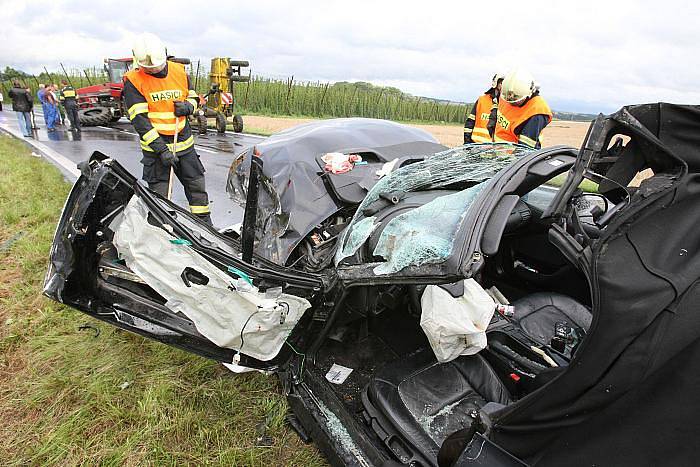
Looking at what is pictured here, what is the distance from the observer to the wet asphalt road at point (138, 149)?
5.73 meters

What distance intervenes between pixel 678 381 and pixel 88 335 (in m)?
3.09

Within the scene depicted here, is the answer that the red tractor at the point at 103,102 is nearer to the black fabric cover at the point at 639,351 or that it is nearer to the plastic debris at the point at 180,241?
the plastic debris at the point at 180,241

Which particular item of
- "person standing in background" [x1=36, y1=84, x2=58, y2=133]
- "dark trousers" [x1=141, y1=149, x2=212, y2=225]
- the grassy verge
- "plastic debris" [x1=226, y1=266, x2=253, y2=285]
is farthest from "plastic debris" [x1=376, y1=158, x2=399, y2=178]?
"person standing in background" [x1=36, y1=84, x2=58, y2=133]

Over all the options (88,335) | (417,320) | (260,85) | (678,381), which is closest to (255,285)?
(417,320)

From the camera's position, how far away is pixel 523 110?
448 centimetres

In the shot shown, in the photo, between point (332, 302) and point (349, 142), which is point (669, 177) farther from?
point (349, 142)

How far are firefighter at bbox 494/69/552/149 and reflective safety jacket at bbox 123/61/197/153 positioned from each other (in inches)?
130

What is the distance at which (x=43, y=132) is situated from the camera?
43.6 ft

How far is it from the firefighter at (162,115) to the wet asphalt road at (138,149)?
0.68 metres

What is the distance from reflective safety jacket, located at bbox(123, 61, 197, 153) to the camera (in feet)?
14.5

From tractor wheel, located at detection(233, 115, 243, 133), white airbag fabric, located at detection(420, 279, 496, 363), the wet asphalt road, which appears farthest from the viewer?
tractor wheel, located at detection(233, 115, 243, 133)

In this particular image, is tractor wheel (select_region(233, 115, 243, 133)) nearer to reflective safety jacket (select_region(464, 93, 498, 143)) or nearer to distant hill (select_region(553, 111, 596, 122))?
distant hill (select_region(553, 111, 596, 122))

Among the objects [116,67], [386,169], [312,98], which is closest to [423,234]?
[386,169]

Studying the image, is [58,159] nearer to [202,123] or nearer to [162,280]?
[202,123]
